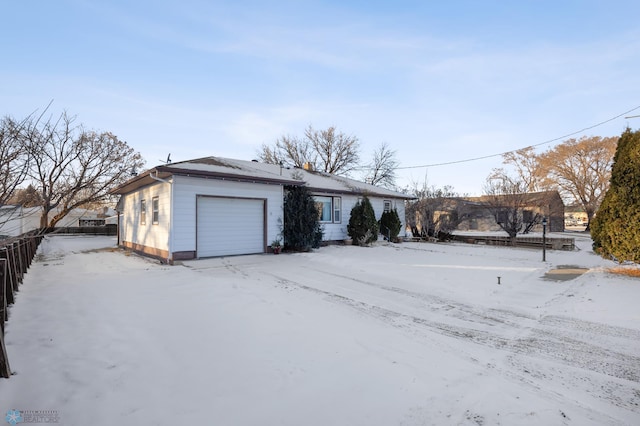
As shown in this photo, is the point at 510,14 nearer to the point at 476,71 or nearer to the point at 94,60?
the point at 476,71

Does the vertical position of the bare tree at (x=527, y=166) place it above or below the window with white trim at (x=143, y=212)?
above

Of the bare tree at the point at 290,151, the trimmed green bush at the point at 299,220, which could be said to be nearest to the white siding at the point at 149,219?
the trimmed green bush at the point at 299,220

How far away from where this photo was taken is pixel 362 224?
14422 millimetres

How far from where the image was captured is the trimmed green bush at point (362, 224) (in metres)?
14.4

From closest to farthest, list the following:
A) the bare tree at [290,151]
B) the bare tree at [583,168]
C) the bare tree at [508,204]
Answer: the bare tree at [508,204] → the bare tree at [583,168] → the bare tree at [290,151]

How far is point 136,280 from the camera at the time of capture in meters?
7.31

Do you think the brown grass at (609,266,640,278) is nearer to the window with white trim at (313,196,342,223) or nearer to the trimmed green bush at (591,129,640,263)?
the trimmed green bush at (591,129,640,263)

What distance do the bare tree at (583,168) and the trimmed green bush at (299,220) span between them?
35.1 metres

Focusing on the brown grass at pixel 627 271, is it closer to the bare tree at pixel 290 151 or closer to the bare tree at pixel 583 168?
the bare tree at pixel 290 151

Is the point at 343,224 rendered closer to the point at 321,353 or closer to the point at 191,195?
the point at 191,195

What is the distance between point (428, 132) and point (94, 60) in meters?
15.8

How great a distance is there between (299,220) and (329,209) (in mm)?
3179

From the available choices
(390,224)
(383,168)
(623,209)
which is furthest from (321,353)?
(383,168)

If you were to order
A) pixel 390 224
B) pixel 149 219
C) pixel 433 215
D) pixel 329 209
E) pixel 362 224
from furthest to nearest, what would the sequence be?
pixel 433 215 < pixel 390 224 < pixel 329 209 < pixel 362 224 < pixel 149 219
